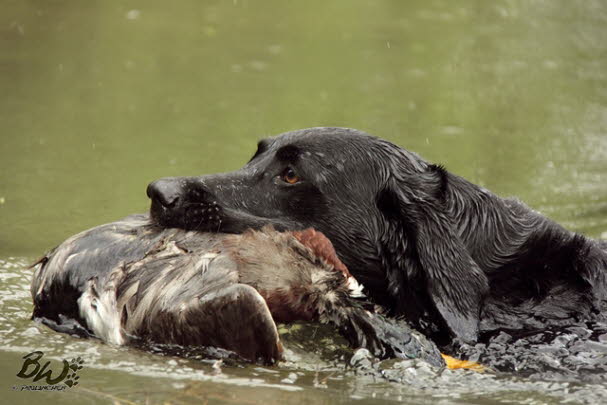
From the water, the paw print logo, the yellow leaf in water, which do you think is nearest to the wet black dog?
the yellow leaf in water

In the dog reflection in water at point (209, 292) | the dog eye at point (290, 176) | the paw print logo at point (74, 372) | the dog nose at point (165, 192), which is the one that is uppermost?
the dog eye at point (290, 176)

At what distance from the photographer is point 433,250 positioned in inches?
161

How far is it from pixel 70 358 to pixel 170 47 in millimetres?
7392

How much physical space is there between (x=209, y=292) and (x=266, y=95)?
6.20 metres

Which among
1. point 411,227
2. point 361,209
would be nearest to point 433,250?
point 411,227

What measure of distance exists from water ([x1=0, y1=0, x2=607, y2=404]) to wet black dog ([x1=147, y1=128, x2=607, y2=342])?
1035 mm

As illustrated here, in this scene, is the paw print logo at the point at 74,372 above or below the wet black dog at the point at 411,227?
→ below

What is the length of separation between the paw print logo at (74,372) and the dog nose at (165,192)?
0.75m

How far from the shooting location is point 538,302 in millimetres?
4188

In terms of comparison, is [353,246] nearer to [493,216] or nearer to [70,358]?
[493,216]

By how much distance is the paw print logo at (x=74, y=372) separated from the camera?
3.46 metres

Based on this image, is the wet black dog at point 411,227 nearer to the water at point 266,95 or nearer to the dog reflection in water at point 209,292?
the dog reflection in water at point 209,292

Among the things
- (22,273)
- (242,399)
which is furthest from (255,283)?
(22,273)

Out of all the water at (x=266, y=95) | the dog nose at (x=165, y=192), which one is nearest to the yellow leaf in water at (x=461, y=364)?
the dog nose at (x=165, y=192)
